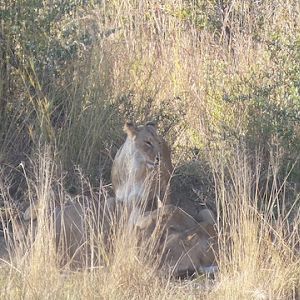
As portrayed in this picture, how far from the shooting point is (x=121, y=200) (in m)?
7.10

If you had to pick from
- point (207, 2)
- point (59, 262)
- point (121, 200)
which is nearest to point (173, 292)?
point (59, 262)

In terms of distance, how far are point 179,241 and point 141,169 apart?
2.56 ft

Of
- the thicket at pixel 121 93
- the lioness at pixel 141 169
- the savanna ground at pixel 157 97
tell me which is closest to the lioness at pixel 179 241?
the savanna ground at pixel 157 97

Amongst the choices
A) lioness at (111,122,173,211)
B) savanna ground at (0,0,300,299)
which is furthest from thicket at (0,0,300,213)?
lioness at (111,122,173,211)

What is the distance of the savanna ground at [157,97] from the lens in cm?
789

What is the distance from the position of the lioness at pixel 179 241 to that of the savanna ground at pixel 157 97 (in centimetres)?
19

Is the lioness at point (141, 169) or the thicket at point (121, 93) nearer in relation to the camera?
the lioness at point (141, 169)

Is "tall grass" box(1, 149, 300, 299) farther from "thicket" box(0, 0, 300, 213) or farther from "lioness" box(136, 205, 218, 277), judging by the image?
"thicket" box(0, 0, 300, 213)

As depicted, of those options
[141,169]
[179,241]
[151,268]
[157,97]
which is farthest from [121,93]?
[151,268]

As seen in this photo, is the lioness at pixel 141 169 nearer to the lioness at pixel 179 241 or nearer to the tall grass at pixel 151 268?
the lioness at pixel 179 241

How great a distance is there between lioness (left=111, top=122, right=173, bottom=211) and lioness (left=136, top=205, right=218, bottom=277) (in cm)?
33

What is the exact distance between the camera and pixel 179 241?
6.61 meters

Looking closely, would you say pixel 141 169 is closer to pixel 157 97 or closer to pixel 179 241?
pixel 179 241

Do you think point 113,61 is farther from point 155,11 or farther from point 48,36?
point 155,11
